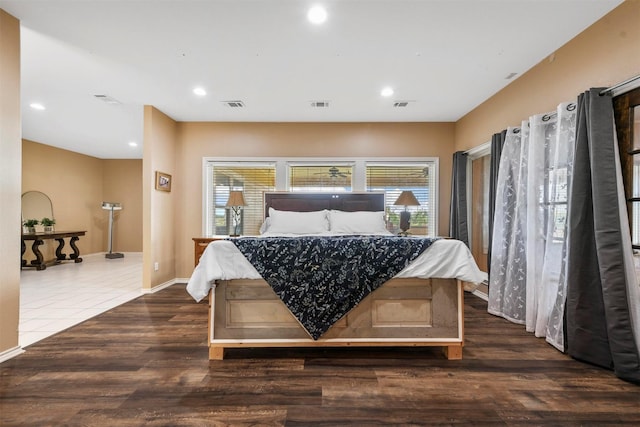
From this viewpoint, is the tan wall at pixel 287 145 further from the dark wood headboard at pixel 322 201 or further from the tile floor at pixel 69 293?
the tile floor at pixel 69 293

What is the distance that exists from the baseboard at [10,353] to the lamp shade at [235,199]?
2.80 metres

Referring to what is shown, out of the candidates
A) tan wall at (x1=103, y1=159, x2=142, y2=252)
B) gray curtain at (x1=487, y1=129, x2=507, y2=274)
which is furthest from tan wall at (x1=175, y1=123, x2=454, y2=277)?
tan wall at (x1=103, y1=159, x2=142, y2=252)

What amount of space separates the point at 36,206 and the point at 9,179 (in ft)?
19.2

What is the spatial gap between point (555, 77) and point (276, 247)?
10.2 ft

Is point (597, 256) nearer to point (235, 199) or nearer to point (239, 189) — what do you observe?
point (235, 199)

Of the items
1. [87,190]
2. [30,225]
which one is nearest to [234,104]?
[30,225]

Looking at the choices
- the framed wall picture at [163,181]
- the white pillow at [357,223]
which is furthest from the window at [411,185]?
the framed wall picture at [163,181]

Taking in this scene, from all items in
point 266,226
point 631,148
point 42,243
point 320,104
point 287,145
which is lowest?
point 42,243

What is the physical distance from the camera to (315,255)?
2234 millimetres

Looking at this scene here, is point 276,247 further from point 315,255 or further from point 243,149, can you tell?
point 243,149

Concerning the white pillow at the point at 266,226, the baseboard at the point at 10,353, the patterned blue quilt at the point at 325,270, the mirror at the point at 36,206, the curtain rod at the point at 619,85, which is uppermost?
the curtain rod at the point at 619,85

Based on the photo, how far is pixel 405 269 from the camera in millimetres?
2256

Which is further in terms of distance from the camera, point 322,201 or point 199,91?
point 322,201

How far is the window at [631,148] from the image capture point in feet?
6.98
